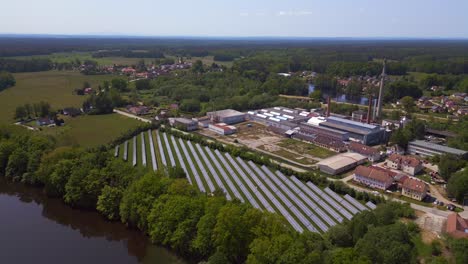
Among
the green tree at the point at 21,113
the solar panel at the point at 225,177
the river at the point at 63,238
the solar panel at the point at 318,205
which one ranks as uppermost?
the green tree at the point at 21,113

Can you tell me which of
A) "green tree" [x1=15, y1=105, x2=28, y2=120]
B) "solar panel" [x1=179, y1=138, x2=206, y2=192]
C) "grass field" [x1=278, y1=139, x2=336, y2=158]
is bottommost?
"grass field" [x1=278, y1=139, x2=336, y2=158]

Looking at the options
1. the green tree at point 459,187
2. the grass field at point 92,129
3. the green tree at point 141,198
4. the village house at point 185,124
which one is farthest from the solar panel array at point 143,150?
the green tree at point 459,187

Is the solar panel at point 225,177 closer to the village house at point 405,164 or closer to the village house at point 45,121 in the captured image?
the village house at point 405,164

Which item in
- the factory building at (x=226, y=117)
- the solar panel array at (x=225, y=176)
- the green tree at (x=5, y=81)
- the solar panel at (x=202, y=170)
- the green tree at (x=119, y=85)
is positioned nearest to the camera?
→ the solar panel array at (x=225, y=176)

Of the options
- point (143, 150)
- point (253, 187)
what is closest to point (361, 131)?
point (253, 187)

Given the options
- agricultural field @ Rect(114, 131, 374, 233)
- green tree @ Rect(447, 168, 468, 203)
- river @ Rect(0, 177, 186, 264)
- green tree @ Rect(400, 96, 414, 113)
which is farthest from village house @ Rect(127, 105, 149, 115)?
green tree @ Rect(400, 96, 414, 113)

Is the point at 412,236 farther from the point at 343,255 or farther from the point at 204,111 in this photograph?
the point at 204,111

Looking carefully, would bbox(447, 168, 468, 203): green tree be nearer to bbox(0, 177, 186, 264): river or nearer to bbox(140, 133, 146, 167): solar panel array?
bbox(0, 177, 186, 264): river

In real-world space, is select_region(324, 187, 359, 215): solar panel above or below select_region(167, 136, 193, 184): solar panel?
below
